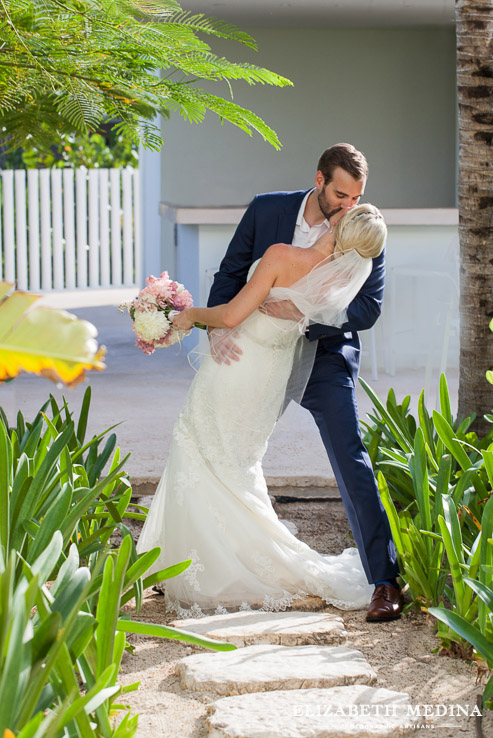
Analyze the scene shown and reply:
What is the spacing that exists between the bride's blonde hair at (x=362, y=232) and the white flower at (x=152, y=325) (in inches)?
30.0

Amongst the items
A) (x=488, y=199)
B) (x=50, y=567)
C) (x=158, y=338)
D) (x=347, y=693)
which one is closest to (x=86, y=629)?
(x=50, y=567)

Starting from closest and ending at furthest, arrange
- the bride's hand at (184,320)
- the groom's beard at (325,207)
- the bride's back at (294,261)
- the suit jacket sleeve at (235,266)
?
1. the bride's back at (294,261)
2. the groom's beard at (325,207)
3. the bride's hand at (184,320)
4. the suit jacket sleeve at (235,266)

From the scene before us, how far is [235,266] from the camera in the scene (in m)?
3.77

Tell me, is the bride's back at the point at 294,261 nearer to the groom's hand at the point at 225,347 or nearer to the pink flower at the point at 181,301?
the groom's hand at the point at 225,347

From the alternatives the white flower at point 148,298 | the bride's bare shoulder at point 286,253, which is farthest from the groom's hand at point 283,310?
the white flower at point 148,298

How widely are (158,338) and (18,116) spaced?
119 cm

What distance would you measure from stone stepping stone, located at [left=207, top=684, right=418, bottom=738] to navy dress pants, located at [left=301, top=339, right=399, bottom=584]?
0.76 meters

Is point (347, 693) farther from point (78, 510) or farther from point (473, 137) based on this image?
point (473, 137)

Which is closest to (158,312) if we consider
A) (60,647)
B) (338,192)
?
(338,192)

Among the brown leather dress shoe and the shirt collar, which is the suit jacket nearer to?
the shirt collar

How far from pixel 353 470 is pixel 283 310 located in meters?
0.66

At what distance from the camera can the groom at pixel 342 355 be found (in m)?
3.29

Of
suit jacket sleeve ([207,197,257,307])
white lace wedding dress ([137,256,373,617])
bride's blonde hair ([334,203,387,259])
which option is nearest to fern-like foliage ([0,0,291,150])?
suit jacket sleeve ([207,197,257,307])

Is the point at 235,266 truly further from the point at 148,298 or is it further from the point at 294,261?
the point at 294,261
